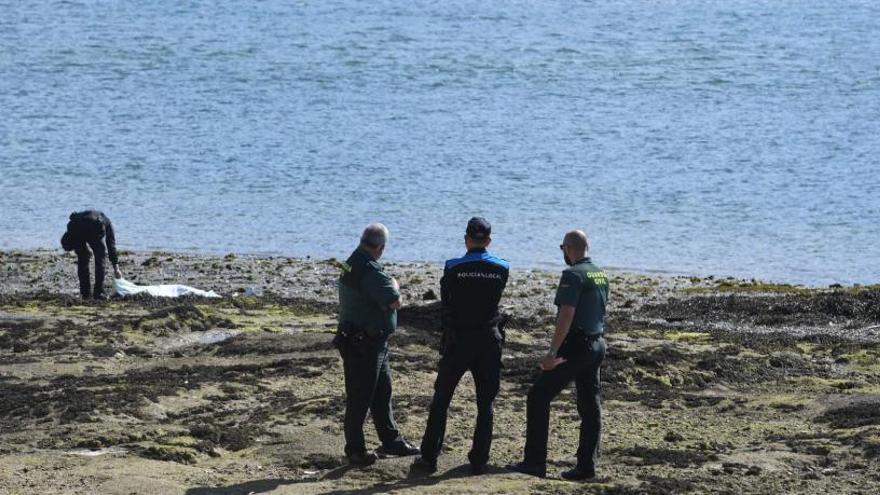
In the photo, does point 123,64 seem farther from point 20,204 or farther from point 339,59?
point 20,204

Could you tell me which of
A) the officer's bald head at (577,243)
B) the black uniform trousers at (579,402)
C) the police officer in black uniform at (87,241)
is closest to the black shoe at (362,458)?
the black uniform trousers at (579,402)

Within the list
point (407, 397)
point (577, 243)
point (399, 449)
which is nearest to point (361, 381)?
point (399, 449)

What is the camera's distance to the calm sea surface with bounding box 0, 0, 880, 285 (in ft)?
104

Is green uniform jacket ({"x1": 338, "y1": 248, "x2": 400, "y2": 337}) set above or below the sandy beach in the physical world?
above

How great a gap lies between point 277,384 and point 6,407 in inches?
99.9

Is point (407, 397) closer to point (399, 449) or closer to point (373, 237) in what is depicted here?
point (399, 449)

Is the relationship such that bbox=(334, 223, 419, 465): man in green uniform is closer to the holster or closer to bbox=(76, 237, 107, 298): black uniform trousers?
the holster

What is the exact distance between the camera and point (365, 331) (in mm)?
11602

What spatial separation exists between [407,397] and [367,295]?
10.2 feet

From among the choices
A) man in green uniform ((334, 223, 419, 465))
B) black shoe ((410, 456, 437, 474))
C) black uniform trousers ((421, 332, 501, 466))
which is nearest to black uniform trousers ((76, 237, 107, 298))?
man in green uniform ((334, 223, 419, 465))

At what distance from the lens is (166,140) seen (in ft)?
139

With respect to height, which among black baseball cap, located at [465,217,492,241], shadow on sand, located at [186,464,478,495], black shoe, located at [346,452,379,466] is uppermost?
black baseball cap, located at [465,217,492,241]

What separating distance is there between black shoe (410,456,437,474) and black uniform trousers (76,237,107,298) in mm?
10473

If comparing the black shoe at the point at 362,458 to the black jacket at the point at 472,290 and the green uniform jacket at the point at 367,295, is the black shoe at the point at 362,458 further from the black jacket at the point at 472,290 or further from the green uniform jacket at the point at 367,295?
the black jacket at the point at 472,290
